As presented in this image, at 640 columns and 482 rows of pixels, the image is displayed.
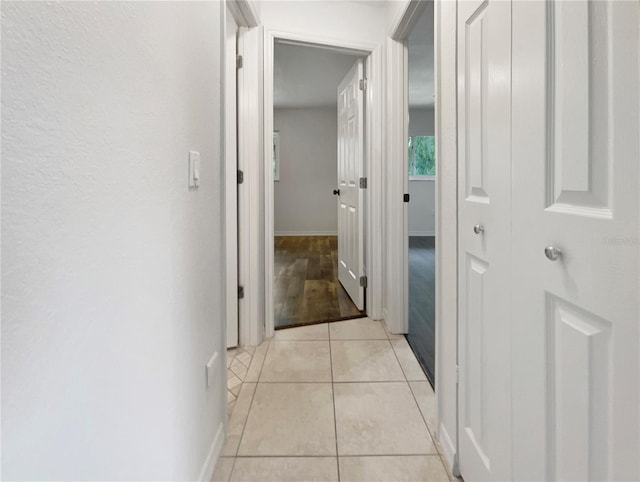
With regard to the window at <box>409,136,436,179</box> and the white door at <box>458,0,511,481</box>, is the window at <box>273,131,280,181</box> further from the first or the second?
the white door at <box>458,0,511,481</box>

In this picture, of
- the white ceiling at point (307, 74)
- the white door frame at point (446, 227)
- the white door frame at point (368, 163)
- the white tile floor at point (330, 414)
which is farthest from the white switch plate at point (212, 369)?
the white ceiling at point (307, 74)

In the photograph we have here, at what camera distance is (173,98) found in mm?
918

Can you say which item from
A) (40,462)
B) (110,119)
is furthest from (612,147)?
(40,462)

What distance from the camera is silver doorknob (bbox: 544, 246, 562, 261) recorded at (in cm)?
68

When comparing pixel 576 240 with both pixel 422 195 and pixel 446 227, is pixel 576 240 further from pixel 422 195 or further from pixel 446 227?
pixel 422 195

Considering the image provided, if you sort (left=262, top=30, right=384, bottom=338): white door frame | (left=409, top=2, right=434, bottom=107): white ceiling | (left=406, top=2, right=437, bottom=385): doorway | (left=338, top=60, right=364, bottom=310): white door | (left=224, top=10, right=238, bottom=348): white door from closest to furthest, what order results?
(left=224, top=10, right=238, bottom=348): white door, (left=262, top=30, right=384, bottom=338): white door frame, (left=406, top=2, right=437, bottom=385): doorway, (left=338, top=60, right=364, bottom=310): white door, (left=409, top=2, right=434, bottom=107): white ceiling

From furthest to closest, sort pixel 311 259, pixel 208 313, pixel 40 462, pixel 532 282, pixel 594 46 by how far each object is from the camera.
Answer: pixel 311 259, pixel 208 313, pixel 532 282, pixel 594 46, pixel 40 462

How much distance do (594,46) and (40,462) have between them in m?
1.01

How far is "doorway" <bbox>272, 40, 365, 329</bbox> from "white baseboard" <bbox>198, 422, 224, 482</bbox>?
50.4 inches

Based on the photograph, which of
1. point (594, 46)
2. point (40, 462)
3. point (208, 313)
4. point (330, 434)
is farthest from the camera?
point (330, 434)

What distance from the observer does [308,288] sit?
360 cm

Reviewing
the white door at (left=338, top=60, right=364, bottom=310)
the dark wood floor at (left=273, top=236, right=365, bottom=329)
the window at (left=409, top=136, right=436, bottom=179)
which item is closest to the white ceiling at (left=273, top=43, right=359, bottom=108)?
the white door at (left=338, top=60, right=364, bottom=310)

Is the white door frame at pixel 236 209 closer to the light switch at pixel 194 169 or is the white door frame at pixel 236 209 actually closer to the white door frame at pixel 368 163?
the white door frame at pixel 368 163

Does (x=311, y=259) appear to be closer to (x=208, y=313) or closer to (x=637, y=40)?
(x=208, y=313)
